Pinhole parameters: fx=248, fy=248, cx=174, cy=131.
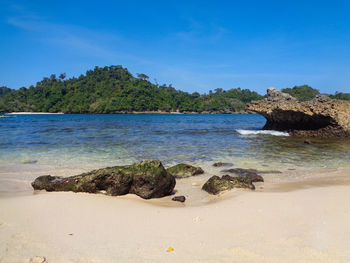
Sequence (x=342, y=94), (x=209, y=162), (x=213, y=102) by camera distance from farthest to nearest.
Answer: (x=213, y=102) → (x=342, y=94) → (x=209, y=162)

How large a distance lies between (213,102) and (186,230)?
12253 centimetres

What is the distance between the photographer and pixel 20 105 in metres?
106

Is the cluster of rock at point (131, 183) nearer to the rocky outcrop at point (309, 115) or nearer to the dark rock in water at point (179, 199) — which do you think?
the dark rock in water at point (179, 199)

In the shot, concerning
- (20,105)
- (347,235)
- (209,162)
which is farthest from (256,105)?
(20,105)

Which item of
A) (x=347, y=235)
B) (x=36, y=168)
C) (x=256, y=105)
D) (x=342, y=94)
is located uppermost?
(x=342, y=94)

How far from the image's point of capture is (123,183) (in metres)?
5.19

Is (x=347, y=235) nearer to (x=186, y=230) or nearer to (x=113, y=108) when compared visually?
(x=186, y=230)

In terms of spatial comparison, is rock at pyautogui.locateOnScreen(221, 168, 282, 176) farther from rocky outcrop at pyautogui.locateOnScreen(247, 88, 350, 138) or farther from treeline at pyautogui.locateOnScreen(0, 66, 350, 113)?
treeline at pyautogui.locateOnScreen(0, 66, 350, 113)

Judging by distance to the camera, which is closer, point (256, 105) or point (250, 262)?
point (250, 262)

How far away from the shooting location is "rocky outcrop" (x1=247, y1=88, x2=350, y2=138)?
16564mm

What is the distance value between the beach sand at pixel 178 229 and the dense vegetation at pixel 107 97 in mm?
103324

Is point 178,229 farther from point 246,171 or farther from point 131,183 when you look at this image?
point 246,171

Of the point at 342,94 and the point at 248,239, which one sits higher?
the point at 342,94

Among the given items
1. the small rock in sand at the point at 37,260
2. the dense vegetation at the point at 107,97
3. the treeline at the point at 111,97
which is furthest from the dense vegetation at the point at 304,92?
the small rock in sand at the point at 37,260
